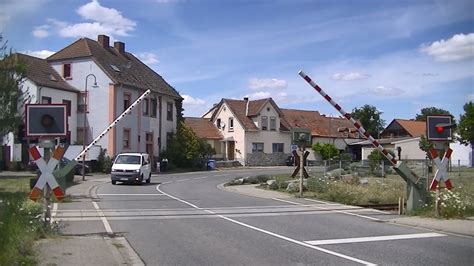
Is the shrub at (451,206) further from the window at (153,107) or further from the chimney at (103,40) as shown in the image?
the chimney at (103,40)

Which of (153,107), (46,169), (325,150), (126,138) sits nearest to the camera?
(46,169)

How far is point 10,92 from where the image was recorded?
64.3 feet

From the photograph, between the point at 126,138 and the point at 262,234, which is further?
the point at 126,138

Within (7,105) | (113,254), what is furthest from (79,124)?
(113,254)

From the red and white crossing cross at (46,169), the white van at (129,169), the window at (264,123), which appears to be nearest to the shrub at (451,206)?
the red and white crossing cross at (46,169)

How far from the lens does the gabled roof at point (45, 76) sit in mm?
44959

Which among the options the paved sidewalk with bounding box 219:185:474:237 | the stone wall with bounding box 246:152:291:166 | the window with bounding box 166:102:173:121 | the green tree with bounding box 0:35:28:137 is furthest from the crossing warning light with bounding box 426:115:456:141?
the stone wall with bounding box 246:152:291:166

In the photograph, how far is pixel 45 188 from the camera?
12.1m

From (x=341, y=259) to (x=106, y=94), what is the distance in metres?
41.2

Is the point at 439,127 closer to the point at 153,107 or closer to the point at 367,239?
the point at 367,239

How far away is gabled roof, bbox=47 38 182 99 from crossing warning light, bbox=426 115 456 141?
118 ft

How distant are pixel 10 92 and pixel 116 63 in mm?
33071

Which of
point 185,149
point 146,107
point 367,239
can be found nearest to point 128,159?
point 146,107

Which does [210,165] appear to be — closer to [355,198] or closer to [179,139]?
[179,139]
